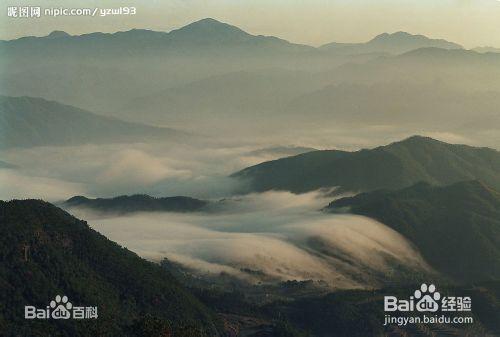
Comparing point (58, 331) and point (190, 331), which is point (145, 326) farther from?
point (58, 331)

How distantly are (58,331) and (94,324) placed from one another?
19.2 feet

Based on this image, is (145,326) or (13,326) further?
(13,326)

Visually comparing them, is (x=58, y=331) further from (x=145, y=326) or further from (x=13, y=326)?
(x=145, y=326)

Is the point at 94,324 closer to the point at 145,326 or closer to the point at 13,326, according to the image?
the point at 13,326

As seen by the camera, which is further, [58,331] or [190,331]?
[58,331]

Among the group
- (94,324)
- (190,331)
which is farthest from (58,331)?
(190,331)

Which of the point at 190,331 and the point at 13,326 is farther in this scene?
Result: the point at 13,326

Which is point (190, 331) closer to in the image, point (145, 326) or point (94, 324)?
point (145, 326)

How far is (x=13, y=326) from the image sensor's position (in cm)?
19400

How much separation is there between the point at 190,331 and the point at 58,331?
43123 mm

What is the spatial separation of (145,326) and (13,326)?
48.2 metres

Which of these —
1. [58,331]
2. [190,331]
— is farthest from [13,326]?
[190,331]

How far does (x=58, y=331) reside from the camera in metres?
197

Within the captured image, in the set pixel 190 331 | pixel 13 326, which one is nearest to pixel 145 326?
pixel 190 331
